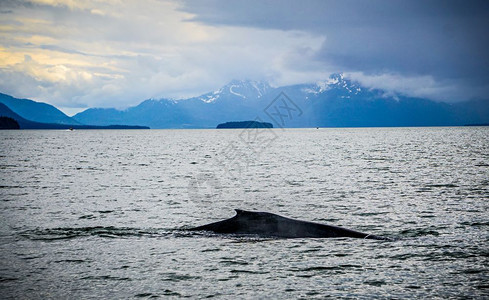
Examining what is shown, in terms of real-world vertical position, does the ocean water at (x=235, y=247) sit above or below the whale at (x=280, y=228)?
below

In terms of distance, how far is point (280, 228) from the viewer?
1872 cm

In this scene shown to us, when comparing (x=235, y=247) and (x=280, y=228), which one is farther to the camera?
(x=280, y=228)

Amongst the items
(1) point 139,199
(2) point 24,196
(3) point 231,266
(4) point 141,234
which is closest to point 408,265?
(3) point 231,266

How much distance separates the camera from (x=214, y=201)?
32000 millimetres

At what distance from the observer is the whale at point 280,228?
18.5 metres

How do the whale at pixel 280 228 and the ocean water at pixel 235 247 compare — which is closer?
the ocean water at pixel 235 247

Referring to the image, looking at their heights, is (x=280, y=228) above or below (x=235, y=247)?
above

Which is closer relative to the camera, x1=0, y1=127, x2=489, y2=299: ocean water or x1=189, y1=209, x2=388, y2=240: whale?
x1=0, y1=127, x2=489, y2=299: ocean water

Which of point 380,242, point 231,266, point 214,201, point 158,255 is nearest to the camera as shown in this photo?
point 231,266

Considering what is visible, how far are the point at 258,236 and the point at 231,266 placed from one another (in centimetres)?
378

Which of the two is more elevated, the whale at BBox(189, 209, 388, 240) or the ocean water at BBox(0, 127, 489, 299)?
the whale at BBox(189, 209, 388, 240)

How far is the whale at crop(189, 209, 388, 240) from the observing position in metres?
18.5

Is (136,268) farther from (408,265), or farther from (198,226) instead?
(408,265)

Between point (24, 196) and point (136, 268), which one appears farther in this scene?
point (24, 196)
